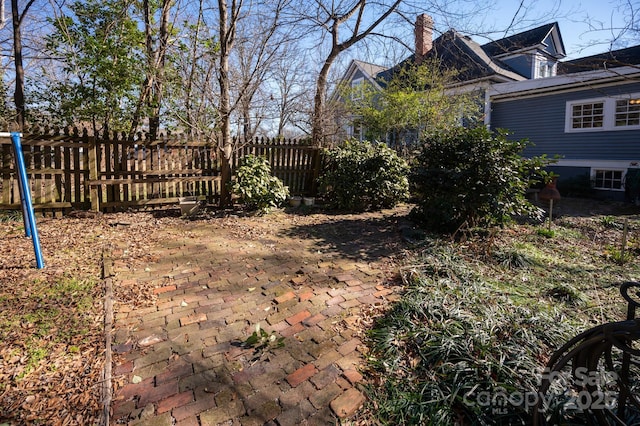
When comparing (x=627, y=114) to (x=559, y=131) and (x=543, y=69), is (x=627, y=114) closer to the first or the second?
(x=559, y=131)

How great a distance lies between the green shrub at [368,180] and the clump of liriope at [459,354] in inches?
166

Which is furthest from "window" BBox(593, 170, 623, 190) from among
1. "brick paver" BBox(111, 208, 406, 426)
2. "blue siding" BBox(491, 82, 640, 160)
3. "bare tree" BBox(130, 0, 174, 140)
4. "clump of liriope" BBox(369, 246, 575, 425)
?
"bare tree" BBox(130, 0, 174, 140)

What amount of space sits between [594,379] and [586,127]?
12945 mm

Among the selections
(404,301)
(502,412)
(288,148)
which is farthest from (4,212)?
(502,412)

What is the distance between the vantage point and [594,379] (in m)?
1.51

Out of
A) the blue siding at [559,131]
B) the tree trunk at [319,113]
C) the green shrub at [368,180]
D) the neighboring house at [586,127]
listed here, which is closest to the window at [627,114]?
the neighboring house at [586,127]

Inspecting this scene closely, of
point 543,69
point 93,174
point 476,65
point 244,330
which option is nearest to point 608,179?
point 476,65

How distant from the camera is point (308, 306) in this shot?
10.3 ft

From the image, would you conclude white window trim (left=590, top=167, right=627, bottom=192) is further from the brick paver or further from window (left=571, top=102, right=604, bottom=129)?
the brick paver

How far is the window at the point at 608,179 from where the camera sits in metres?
10.8

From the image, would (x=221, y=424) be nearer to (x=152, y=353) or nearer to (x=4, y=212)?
(x=152, y=353)

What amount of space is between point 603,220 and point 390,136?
7.30m

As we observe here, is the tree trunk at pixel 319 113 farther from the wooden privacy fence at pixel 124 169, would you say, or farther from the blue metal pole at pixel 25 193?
the blue metal pole at pixel 25 193

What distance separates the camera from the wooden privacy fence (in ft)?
20.4
